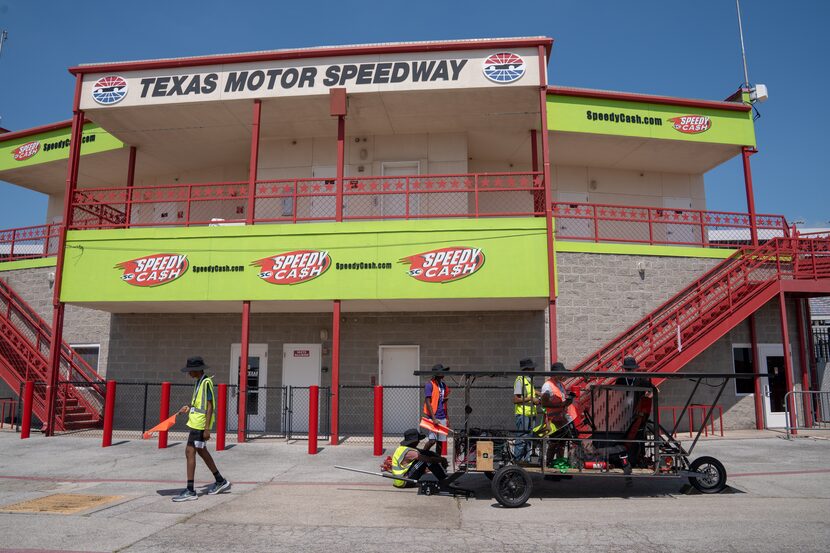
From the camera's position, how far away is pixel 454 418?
15.0 meters

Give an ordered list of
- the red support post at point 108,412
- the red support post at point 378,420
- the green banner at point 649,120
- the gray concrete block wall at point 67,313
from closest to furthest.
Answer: the red support post at point 378,420 → the red support post at point 108,412 → the green banner at point 649,120 → the gray concrete block wall at point 67,313

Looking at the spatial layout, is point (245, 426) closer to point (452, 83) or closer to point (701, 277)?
point (452, 83)

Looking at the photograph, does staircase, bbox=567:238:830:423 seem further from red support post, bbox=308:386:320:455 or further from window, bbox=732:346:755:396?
red support post, bbox=308:386:320:455

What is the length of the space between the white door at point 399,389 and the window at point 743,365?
8546mm

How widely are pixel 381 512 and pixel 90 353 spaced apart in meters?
13.8

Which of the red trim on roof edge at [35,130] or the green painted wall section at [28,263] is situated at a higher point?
the red trim on roof edge at [35,130]

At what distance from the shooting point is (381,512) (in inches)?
279

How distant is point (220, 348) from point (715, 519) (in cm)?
1302

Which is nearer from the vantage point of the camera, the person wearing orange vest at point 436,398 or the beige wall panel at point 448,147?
the person wearing orange vest at point 436,398

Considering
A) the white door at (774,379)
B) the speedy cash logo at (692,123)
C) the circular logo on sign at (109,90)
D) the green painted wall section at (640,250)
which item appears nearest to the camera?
the circular logo on sign at (109,90)

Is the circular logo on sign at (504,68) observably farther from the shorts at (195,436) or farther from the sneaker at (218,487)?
the sneaker at (218,487)

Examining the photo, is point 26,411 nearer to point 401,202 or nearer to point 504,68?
point 401,202

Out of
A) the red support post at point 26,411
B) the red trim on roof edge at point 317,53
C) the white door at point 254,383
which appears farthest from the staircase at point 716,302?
the red support post at point 26,411

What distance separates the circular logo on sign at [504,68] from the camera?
13.7 metres
